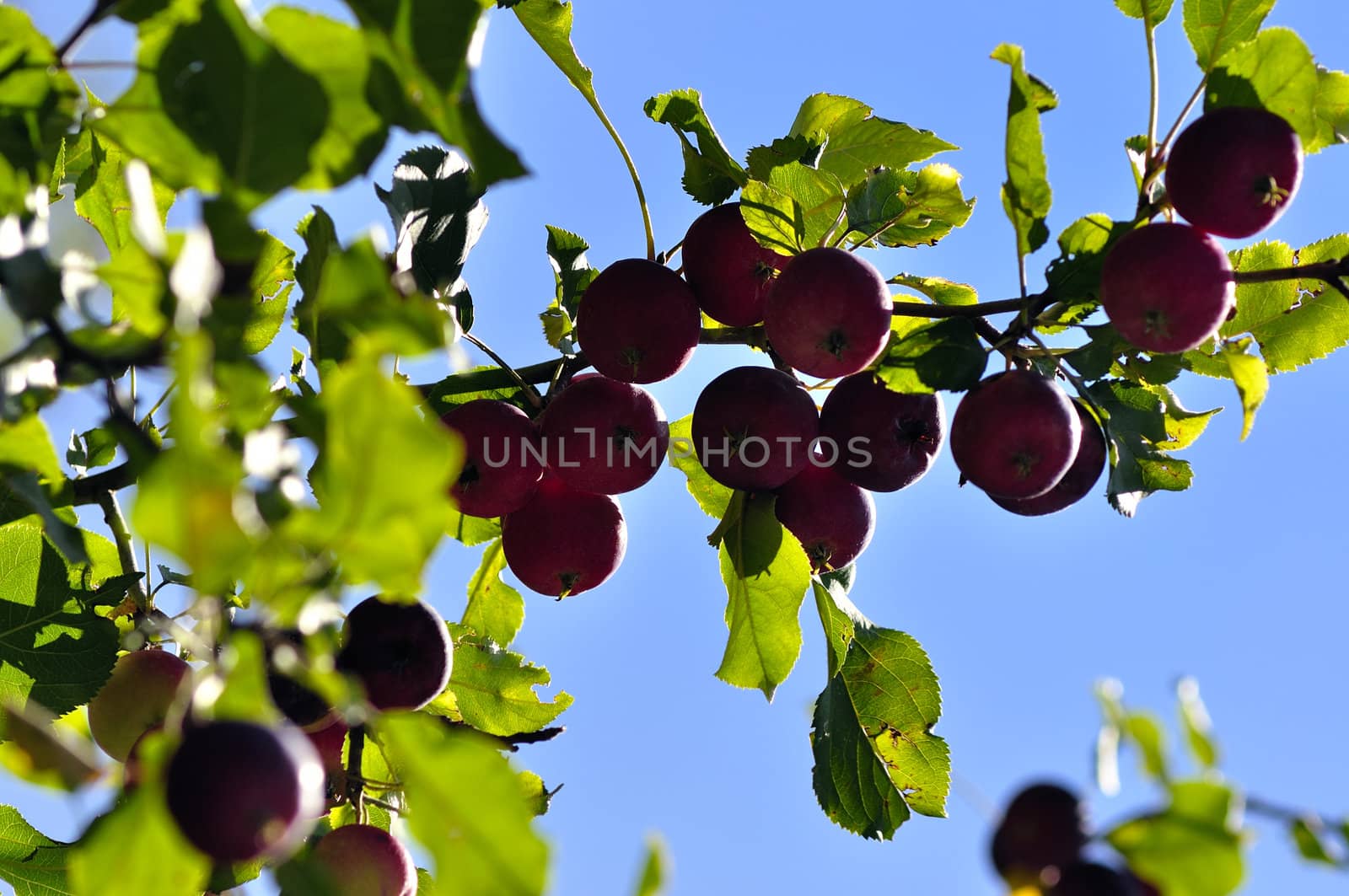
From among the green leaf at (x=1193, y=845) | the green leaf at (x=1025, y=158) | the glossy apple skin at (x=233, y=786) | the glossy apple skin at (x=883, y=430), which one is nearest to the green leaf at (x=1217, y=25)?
the green leaf at (x=1025, y=158)

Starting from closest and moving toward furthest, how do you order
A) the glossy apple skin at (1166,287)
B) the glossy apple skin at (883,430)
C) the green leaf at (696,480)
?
the glossy apple skin at (1166,287) → the glossy apple skin at (883,430) → the green leaf at (696,480)

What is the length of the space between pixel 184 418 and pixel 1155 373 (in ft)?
6.58

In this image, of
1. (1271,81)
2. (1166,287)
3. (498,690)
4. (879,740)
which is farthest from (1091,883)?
(498,690)

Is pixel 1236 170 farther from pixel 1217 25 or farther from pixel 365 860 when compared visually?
pixel 365 860

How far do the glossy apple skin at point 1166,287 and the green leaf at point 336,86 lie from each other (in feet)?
4.07

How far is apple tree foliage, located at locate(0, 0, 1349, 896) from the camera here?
1.10 metres

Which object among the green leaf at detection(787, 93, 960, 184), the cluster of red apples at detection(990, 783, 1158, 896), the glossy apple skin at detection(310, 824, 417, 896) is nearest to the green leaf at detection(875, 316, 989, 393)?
the green leaf at detection(787, 93, 960, 184)

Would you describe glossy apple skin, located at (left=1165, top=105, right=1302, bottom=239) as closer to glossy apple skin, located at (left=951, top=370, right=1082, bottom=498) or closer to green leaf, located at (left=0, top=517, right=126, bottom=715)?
glossy apple skin, located at (left=951, top=370, right=1082, bottom=498)

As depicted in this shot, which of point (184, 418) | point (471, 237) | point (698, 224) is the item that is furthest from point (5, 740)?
point (184, 418)

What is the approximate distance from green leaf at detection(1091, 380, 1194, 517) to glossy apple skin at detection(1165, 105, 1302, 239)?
412 millimetres

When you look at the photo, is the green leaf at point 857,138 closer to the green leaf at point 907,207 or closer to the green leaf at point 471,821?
the green leaf at point 907,207

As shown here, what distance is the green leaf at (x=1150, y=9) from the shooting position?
2553 millimetres

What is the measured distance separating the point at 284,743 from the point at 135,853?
15 centimetres

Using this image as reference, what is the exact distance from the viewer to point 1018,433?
2.27 metres
